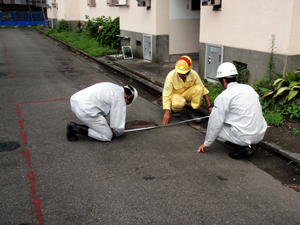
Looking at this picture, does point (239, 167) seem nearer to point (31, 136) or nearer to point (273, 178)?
point (273, 178)

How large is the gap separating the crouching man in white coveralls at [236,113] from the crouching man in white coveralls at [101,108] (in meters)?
1.42

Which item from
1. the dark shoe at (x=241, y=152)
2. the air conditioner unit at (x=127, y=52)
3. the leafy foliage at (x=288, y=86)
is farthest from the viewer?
the air conditioner unit at (x=127, y=52)

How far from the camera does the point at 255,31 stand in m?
6.51

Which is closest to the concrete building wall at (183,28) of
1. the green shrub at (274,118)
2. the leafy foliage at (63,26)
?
the green shrub at (274,118)

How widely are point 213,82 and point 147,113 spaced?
98.7 inches

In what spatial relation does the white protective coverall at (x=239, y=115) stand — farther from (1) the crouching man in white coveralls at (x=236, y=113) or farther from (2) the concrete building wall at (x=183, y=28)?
(2) the concrete building wall at (x=183, y=28)

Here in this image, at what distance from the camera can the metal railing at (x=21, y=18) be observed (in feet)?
110

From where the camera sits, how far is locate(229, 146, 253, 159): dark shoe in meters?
4.29

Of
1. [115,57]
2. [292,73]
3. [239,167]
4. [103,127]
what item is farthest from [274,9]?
[115,57]

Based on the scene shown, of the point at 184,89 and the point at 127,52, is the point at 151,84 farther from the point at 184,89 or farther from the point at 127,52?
the point at 127,52

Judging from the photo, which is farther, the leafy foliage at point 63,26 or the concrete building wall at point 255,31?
the leafy foliage at point 63,26

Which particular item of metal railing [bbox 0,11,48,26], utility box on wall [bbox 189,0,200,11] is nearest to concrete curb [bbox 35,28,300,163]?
utility box on wall [bbox 189,0,200,11]

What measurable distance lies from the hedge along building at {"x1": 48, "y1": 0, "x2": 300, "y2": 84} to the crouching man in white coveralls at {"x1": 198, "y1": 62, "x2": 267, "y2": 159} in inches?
92.9

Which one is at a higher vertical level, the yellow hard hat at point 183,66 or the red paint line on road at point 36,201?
the yellow hard hat at point 183,66
